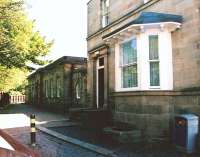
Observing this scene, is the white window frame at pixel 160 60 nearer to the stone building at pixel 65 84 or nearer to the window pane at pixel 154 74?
the window pane at pixel 154 74

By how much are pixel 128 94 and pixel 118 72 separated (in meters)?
1.52

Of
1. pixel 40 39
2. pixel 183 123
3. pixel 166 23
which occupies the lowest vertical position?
pixel 183 123

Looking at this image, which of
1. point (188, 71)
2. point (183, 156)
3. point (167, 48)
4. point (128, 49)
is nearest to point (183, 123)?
point (183, 156)

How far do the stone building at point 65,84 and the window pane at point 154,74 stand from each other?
927cm

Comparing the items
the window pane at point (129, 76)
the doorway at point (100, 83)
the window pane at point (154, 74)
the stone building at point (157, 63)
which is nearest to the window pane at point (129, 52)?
the stone building at point (157, 63)

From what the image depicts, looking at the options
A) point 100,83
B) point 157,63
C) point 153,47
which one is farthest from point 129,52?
point 100,83

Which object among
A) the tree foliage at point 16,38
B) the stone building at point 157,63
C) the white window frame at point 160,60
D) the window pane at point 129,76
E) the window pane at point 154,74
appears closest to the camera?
the stone building at point 157,63

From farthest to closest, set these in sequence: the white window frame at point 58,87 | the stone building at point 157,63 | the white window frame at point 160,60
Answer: the white window frame at point 58,87, the white window frame at point 160,60, the stone building at point 157,63

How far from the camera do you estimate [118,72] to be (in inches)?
520

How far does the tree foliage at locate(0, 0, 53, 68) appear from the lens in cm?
1645

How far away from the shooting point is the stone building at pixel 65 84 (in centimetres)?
2203

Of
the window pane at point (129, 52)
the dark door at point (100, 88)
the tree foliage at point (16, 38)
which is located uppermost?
the tree foliage at point (16, 38)

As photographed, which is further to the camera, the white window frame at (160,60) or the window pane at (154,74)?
the window pane at (154,74)

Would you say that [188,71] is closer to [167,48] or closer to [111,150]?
[167,48]
